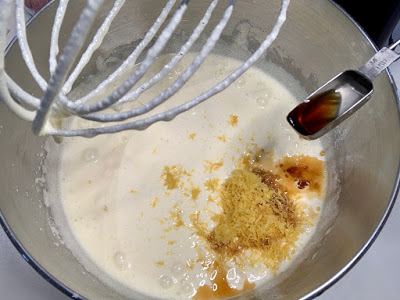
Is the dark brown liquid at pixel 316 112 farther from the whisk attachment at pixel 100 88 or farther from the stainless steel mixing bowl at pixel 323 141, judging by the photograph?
the whisk attachment at pixel 100 88

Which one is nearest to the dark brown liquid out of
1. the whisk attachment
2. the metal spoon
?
the metal spoon

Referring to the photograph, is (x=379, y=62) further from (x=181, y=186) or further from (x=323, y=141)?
(x=181, y=186)

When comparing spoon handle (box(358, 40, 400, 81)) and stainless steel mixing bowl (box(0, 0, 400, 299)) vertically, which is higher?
spoon handle (box(358, 40, 400, 81))

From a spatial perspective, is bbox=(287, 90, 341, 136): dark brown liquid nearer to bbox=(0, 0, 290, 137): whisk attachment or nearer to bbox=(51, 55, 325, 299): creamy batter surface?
bbox=(51, 55, 325, 299): creamy batter surface

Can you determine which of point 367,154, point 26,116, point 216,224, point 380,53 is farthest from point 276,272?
point 26,116

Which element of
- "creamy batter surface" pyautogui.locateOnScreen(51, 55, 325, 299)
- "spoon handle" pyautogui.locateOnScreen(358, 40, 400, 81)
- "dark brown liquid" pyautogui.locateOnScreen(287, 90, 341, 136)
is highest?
"spoon handle" pyautogui.locateOnScreen(358, 40, 400, 81)

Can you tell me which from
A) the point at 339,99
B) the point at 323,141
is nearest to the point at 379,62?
the point at 339,99
